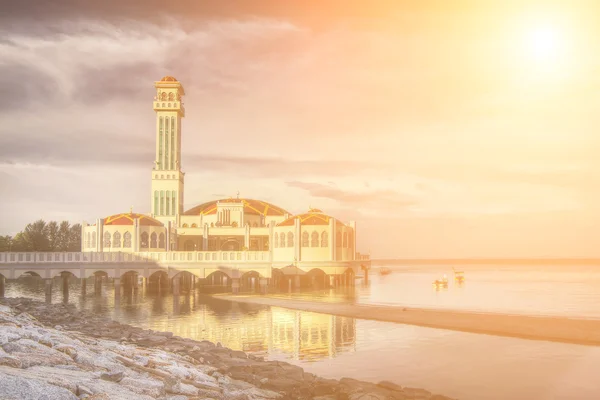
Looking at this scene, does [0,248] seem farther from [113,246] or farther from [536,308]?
[536,308]

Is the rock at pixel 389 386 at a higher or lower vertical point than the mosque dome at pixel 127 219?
lower

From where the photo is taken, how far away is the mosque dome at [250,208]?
309ft

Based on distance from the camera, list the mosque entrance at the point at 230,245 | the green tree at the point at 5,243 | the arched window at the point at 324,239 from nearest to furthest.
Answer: the arched window at the point at 324,239 < the mosque entrance at the point at 230,245 < the green tree at the point at 5,243

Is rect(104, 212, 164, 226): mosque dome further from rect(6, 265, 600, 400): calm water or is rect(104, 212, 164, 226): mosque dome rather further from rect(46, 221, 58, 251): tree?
rect(46, 221, 58, 251): tree

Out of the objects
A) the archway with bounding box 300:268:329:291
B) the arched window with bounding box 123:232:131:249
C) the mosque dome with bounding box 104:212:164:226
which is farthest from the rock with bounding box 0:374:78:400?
the mosque dome with bounding box 104:212:164:226

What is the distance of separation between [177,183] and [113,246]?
24.9 meters

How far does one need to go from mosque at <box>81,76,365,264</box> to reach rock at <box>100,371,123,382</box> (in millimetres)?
55243

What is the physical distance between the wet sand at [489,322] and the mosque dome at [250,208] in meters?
39.7

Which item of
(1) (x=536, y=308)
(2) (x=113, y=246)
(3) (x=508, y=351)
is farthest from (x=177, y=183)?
(3) (x=508, y=351)

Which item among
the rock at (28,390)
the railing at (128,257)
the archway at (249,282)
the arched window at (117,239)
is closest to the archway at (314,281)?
the archway at (249,282)

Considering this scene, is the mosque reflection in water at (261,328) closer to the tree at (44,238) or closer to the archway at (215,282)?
the archway at (215,282)

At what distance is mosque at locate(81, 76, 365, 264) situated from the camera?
247 feet

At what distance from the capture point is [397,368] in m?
28.3

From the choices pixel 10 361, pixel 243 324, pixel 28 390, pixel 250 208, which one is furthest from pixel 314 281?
pixel 28 390
